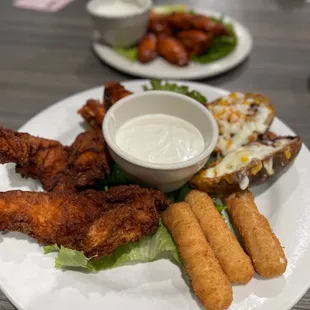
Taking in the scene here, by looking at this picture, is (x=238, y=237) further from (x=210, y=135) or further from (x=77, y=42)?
(x=77, y=42)

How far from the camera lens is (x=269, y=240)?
65.2 inches

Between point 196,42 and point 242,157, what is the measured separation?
152 centimetres

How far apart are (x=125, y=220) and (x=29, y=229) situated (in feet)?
1.27

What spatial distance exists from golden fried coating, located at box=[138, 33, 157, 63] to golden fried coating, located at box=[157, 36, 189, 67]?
0.04 m

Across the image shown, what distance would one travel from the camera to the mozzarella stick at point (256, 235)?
5.13 feet

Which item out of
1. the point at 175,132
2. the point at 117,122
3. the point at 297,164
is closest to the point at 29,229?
the point at 117,122

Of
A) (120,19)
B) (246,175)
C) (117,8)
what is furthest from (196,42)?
(246,175)

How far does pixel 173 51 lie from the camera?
10.1 ft

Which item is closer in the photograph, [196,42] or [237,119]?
[237,119]

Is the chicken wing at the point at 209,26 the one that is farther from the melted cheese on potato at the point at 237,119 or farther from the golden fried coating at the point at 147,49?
the melted cheese on potato at the point at 237,119

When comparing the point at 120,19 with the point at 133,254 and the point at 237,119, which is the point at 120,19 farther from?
the point at 133,254

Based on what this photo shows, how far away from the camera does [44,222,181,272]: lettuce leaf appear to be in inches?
61.5

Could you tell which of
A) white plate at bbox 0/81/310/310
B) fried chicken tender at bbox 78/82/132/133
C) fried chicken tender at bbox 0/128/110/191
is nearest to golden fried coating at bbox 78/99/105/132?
fried chicken tender at bbox 78/82/132/133

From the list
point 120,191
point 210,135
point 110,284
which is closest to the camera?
point 110,284
